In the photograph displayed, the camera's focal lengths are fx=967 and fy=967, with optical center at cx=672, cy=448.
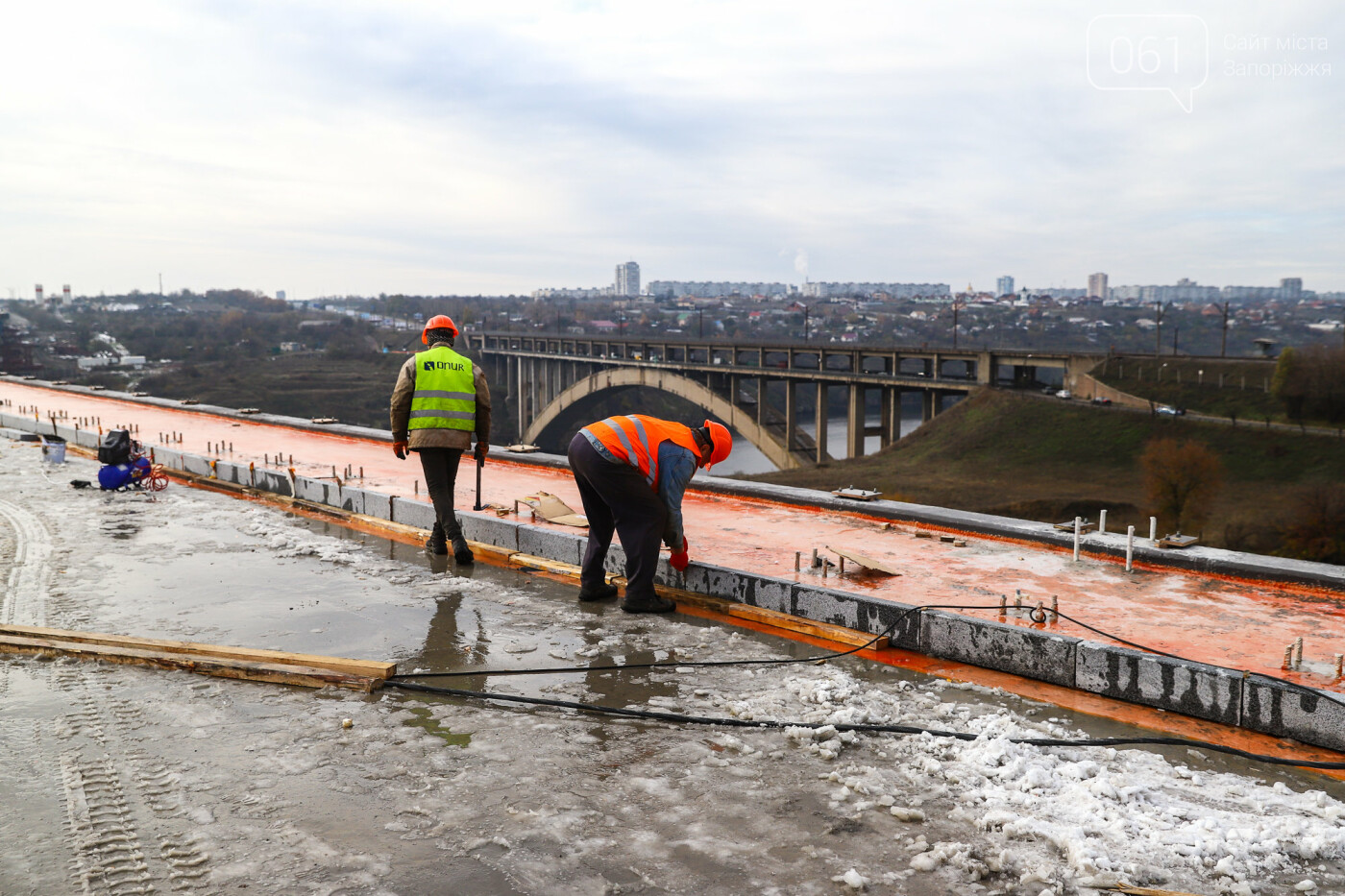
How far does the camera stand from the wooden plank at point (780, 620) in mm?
5770

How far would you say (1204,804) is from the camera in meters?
3.70

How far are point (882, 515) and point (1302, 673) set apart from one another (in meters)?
4.55

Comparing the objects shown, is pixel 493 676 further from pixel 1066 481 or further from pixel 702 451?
pixel 1066 481

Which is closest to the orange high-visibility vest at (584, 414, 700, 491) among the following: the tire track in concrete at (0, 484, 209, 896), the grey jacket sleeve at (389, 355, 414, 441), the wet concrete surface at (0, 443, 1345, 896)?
the wet concrete surface at (0, 443, 1345, 896)

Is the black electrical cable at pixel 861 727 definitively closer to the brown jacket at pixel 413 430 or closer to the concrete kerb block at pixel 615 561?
the concrete kerb block at pixel 615 561

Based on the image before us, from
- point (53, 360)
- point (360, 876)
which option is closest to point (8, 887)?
point (360, 876)

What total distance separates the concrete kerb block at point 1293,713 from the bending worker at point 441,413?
209 inches

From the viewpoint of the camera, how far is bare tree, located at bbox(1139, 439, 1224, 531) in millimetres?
29766

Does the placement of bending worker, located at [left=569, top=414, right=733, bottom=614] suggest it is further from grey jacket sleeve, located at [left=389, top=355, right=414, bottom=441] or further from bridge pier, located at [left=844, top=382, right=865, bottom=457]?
bridge pier, located at [left=844, top=382, right=865, bottom=457]

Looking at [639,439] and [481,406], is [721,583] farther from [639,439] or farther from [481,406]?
[481,406]

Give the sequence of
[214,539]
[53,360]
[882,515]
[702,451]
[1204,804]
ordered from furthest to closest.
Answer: [53,360] < [882,515] < [214,539] < [702,451] < [1204,804]

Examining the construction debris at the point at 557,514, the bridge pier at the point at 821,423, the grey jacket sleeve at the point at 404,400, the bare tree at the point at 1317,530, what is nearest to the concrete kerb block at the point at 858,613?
the construction debris at the point at 557,514

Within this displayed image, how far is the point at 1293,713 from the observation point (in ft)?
14.4

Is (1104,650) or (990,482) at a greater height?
(1104,650)
